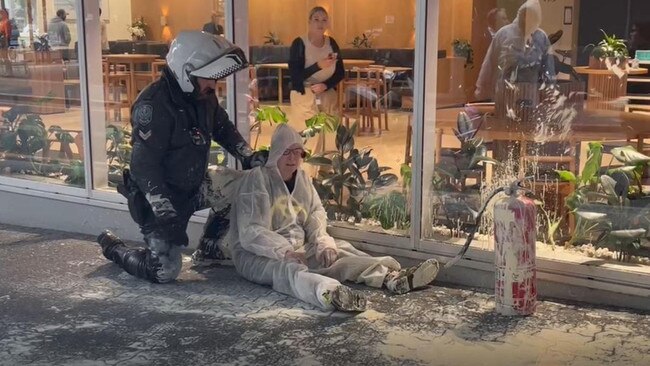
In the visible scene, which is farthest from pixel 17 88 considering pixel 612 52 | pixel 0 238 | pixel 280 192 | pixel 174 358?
pixel 612 52

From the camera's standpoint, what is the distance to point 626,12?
14.5 ft

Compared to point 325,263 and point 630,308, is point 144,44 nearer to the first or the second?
point 325,263

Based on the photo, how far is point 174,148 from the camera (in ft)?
15.0

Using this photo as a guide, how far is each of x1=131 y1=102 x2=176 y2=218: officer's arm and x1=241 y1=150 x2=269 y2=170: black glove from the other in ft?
1.83

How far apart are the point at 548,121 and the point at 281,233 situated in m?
1.72

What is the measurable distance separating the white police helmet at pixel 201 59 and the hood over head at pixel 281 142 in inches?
17.3

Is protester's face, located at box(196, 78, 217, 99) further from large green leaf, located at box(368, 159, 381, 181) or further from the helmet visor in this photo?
large green leaf, located at box(368, 159, 381, 181)

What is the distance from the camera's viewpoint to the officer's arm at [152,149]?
14.6 feet

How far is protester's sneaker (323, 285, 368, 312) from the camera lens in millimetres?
4113

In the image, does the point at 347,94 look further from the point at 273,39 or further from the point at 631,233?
the point at 631,233

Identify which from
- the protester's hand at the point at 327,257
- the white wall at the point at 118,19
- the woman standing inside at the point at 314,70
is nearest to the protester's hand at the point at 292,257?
the protester's hand at the point at 327,257

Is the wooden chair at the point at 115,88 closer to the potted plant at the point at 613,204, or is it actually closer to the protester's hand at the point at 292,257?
the protester's hand at the point at 292,257

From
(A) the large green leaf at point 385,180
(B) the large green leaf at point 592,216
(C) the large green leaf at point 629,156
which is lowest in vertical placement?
(B) the large green leaf at point 592,216

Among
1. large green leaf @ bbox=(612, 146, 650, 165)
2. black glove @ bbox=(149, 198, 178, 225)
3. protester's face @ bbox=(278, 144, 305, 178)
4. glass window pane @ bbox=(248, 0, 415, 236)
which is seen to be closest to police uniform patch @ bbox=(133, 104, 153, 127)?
black glove @ bbox=(149, 198, 178, 225)
